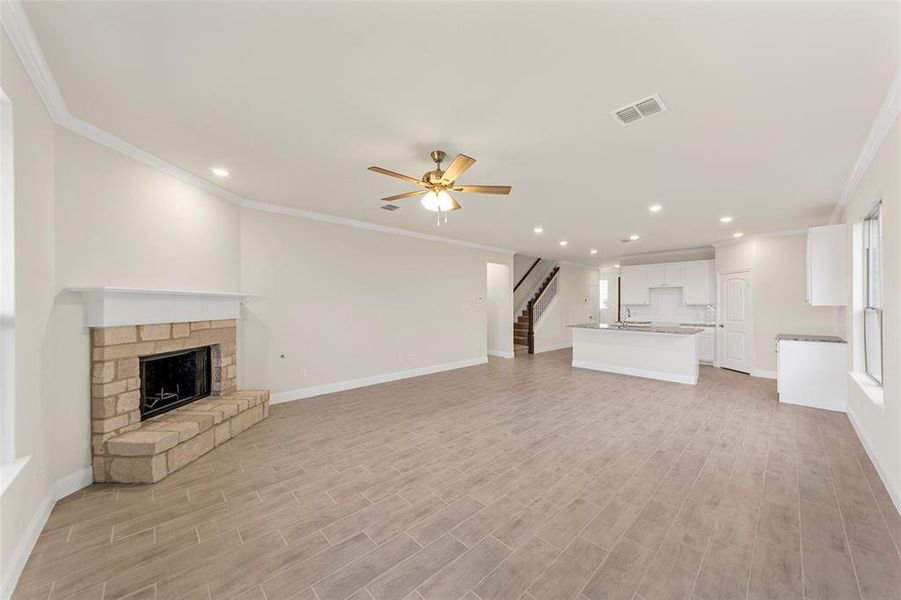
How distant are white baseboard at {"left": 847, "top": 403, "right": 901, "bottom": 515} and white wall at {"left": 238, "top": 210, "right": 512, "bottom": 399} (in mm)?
5689

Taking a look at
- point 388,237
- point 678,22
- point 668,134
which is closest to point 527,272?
point 388,237

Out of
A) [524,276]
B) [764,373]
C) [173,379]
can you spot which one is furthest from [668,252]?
[173,379]

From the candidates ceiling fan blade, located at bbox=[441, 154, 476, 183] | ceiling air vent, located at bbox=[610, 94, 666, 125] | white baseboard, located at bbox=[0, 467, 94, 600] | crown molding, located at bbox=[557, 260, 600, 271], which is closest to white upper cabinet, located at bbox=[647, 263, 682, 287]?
crown molding, located at bbox=[557, 260, 600, 271]

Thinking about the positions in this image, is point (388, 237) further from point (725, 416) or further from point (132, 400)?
point (725, 416)

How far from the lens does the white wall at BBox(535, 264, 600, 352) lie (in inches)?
391

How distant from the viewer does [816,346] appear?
4734 mm

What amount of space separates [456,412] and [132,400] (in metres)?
3.28

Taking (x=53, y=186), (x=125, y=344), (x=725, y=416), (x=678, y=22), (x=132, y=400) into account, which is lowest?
(x=725, y=416)

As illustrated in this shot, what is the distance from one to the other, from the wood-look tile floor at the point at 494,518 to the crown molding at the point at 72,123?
2.80 m

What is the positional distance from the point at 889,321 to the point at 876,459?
4.23 ft

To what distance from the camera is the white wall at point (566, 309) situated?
9.94 metres

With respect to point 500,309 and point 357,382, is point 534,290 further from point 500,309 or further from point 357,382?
point 357,382

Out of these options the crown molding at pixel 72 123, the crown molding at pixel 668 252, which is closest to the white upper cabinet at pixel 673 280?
the crown molding at pixel 668 252

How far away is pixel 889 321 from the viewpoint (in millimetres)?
2676
